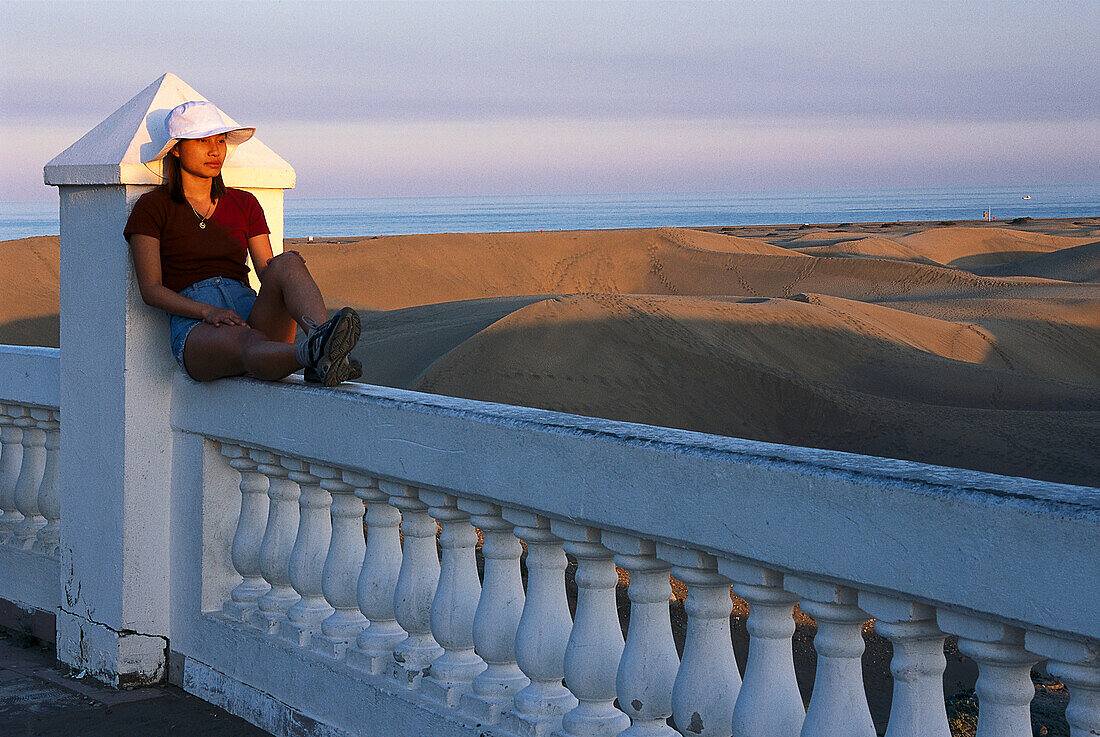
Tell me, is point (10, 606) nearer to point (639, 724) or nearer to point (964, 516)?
point (639, 724)

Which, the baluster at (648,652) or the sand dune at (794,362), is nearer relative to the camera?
the baluster at (648,652)

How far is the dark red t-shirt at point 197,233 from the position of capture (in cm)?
389

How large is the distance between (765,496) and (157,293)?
2.36 meters

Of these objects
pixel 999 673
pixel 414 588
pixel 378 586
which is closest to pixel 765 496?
pixel 999 673

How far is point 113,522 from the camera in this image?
4.02m

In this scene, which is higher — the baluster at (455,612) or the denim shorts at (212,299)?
the denim shorts at (212,299)

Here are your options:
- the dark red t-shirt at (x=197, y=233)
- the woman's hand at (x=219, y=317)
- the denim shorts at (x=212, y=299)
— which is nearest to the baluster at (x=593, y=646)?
the woman's hand at (x=219, y=317)

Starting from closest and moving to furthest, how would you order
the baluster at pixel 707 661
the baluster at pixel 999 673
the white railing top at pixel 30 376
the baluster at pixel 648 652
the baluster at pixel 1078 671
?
1. the baluster at pixel 1078 671
2. the baluster at pixel 999 673
3. the baluster at pixel 707 661
4. the baluster at pixel 648 652
5. the white railing top at pixel 30 376

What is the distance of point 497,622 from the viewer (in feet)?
9.46

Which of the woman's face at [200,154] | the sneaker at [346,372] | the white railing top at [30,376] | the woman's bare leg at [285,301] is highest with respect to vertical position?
the woman's face at [200,154]

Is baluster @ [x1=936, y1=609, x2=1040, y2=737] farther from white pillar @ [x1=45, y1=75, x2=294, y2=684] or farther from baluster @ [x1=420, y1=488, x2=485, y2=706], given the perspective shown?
white pillar @ [x1=45, y1=75, x2=294, y2=684]

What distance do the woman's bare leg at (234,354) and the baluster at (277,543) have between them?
0.27m

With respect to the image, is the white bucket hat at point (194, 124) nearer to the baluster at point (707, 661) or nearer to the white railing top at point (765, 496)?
the white railing top at point (765, 496)

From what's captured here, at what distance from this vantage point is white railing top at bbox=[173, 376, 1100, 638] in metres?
1.81
